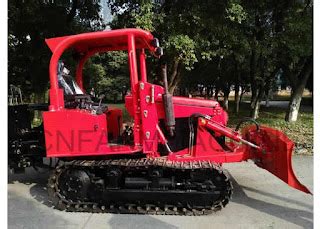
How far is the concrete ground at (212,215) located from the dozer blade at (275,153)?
51 cm

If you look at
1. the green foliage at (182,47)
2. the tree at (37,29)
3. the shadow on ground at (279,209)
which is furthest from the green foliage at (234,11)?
the shadow on ground at (279,209)

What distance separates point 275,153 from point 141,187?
2.08 m

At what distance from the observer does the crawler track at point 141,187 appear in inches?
225

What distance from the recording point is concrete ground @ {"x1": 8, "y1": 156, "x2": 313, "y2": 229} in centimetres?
536

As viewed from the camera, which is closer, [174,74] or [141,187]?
[141,187]

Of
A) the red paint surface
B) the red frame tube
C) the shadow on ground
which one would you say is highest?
the red frame tube

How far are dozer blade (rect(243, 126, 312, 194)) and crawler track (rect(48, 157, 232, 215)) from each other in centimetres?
82

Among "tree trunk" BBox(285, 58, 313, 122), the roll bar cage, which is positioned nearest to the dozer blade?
the roll bar cage

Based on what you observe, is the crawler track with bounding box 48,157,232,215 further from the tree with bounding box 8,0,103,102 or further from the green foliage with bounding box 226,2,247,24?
the tree with bounding box 8,0,103,102

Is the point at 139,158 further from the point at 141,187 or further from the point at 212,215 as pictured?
the point at 212,215

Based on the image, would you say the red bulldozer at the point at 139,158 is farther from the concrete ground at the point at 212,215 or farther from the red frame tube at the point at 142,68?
the concrete ground at the point at 212,215

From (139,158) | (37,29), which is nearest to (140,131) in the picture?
(139,158)

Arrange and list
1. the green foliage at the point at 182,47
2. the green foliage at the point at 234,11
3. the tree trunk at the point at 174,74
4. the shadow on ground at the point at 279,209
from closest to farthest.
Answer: the shadow on ground at the point at 279,209
the green foliage at the point at 234,11
the green foliage at the point at 182,47
the tree trunk at the point at 174,74

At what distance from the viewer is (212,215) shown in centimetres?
568
